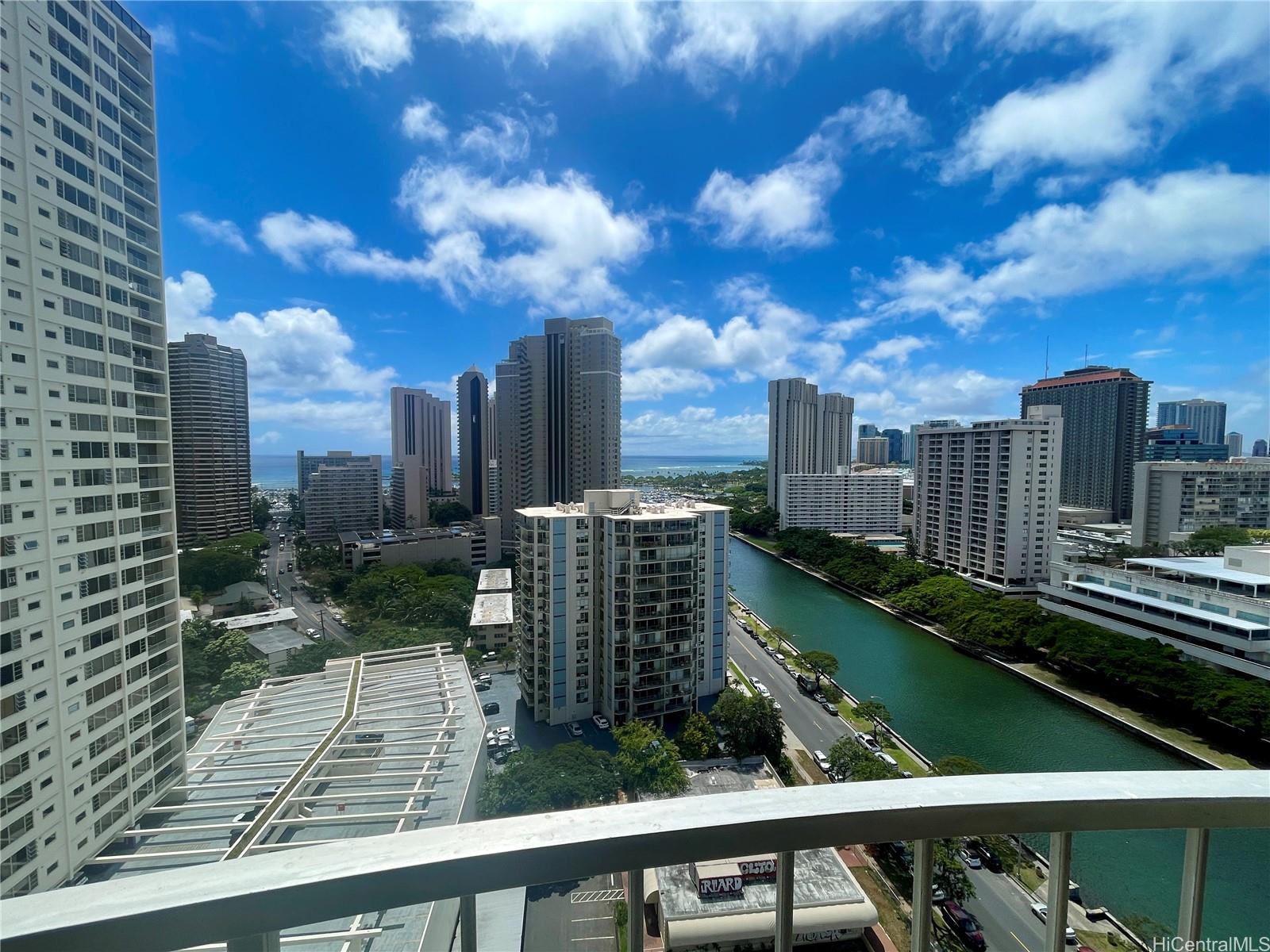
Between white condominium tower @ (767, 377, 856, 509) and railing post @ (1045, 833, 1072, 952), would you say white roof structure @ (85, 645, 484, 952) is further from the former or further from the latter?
white condominium tower @ (767, 377, 856, 509)

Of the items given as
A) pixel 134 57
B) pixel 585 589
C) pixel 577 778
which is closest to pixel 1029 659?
pixel 585 589

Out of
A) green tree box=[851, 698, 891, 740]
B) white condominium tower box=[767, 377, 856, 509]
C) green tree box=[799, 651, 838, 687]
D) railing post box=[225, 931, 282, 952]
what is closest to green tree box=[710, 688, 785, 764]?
green tree box=[851, 698, 891, 740]

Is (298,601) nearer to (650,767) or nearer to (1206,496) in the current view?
(650,767)

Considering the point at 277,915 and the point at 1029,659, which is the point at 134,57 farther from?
the point at 1029,659

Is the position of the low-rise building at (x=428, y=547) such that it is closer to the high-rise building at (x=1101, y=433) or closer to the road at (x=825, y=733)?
the road at (x=825, y=733)

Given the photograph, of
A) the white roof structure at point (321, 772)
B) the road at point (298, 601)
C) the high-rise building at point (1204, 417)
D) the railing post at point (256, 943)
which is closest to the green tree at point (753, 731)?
the white roof structure at point (321, 772)
